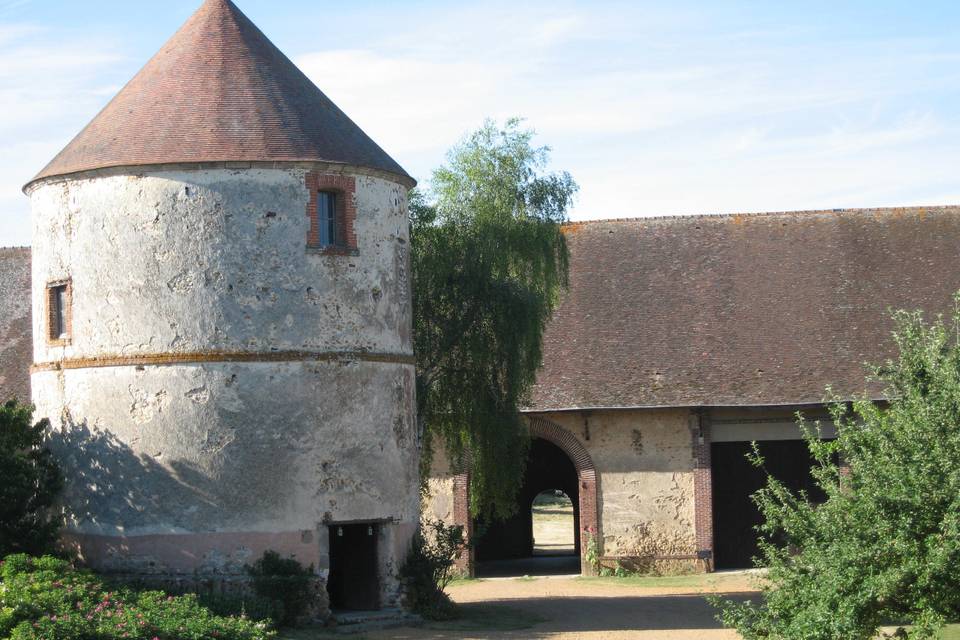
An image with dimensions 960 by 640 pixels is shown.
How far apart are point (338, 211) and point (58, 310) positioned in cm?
446

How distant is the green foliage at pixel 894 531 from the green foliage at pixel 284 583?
6.32 meters

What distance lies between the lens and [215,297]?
60.1 feet

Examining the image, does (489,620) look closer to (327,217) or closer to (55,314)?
(327,217)

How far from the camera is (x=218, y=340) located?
18.3m

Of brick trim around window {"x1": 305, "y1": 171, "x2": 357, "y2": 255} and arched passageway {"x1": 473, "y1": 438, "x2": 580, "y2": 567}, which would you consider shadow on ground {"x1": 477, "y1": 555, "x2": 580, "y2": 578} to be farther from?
brick trim around window {"x1": 305, "y1": 171, "x2": 357, "y2": 255}

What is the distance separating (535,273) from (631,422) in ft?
17.8

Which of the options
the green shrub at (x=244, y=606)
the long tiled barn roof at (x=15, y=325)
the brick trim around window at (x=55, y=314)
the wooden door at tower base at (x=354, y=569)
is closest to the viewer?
the green shrub at (x=244, y=606)

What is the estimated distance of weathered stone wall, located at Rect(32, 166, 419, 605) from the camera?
18125mm

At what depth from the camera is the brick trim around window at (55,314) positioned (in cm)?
1897

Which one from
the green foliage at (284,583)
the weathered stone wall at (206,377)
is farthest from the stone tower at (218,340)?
the green foliage at (284,583)

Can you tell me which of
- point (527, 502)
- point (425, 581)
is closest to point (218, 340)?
point (425, 581)

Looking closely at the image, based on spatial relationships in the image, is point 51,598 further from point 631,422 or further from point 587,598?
point 631,422

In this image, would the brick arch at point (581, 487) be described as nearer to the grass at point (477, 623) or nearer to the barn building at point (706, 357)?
the barn building at point (706, 357)

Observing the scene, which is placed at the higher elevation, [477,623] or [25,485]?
[25,485]
